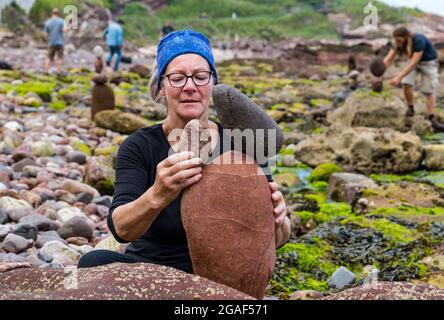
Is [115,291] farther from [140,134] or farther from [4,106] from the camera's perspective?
[4,106]

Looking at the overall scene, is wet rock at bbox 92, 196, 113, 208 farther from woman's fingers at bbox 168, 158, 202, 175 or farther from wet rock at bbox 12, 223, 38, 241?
woman's fingers at bbox 168, 158, 202, 175

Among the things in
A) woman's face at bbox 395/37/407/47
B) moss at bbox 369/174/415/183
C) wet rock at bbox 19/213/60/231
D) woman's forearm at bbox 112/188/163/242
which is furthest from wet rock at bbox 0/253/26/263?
woman's face at bbox 395/37/407/47

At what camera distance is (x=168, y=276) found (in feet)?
8.96

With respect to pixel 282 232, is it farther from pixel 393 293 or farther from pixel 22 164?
pixel 22 164

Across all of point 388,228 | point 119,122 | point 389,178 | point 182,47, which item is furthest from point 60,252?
point 119,122

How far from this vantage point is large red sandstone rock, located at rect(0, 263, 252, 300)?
2.53 meters

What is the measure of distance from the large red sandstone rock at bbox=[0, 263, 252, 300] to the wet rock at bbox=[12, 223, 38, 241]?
2.62 m

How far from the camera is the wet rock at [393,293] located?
2602mm

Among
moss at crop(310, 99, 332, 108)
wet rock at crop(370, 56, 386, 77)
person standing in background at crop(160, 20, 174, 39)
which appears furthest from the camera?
moss at crop(310, 99, 332, 108)

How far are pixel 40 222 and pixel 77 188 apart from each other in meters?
1.52

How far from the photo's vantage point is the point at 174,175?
293 centimetres

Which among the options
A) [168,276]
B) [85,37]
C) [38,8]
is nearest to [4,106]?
[168,276]

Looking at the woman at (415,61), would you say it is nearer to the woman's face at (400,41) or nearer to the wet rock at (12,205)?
the woman's face at (400,41)

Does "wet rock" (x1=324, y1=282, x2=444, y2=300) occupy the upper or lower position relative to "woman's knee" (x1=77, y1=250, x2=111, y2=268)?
Result: upper
